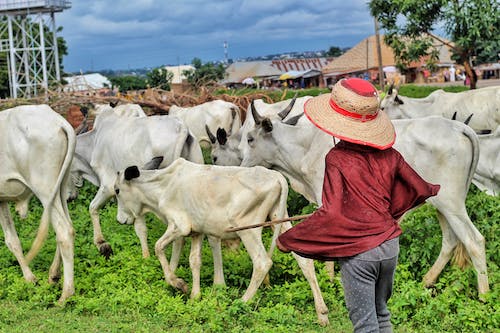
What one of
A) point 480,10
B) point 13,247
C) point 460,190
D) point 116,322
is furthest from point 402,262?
point 480,10

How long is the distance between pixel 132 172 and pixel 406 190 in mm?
3359

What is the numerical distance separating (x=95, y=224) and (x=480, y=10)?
10.5 metres

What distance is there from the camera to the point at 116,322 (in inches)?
254

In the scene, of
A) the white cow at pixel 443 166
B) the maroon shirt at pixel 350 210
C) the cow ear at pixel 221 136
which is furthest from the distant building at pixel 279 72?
the maroon shirt at pixel 350 210

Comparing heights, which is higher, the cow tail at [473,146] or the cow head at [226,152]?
the cow tail at [473,146]

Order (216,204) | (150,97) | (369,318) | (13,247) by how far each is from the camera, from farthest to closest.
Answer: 1. (150,97)
2. (13,247)
3. (216,204)
4. (369,318)

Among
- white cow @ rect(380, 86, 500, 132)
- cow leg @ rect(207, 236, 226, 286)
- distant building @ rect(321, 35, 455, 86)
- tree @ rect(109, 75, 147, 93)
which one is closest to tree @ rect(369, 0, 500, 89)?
white cow @ rect(380, 86, 500, 132)

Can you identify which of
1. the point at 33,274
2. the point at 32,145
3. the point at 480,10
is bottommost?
the point at 33,274

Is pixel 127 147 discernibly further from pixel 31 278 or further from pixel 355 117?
pixel 355 117

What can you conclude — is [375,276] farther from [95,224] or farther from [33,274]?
[95,224]

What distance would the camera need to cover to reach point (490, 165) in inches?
371

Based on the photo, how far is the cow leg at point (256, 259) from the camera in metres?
6.67

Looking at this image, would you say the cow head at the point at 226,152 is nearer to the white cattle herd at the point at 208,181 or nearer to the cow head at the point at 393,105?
the white cattle herd at the point at 208,181

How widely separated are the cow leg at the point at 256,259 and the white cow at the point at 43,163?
1.69 metres
